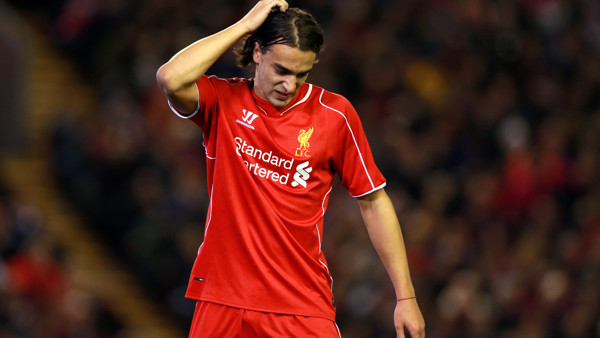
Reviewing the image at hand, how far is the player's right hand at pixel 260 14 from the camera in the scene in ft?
12.3

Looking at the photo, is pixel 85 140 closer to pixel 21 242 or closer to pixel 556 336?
pixel 21 242

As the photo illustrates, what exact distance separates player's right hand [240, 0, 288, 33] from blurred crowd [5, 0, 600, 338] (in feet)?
16.0

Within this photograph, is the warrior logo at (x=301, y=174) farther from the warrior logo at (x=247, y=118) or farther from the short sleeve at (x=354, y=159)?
the warrior logo at (x=247, y=118)

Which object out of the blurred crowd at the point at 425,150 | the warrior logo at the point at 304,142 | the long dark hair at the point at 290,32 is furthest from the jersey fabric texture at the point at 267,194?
the blurred crowd at the point at 425,150

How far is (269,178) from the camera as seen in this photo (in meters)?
3.81

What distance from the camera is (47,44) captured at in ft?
39.9

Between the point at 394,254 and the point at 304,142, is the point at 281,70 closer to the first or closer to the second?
the point at 304,142

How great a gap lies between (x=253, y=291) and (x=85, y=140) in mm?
6637

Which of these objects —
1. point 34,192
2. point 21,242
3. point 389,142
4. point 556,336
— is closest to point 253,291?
point 556,336

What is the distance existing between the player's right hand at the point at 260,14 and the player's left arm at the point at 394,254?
3.04 feet

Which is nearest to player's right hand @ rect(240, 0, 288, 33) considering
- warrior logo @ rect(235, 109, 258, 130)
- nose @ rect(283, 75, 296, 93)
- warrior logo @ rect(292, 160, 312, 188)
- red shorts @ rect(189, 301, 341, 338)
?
nose @ rect(283, 75, 296, 93)

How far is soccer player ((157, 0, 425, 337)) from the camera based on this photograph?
12.2 ft

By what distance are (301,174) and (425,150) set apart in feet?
20.9

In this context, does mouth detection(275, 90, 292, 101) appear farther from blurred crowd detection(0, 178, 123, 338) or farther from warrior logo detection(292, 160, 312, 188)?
blurred crowd detection(0, 178, 123, 338)
